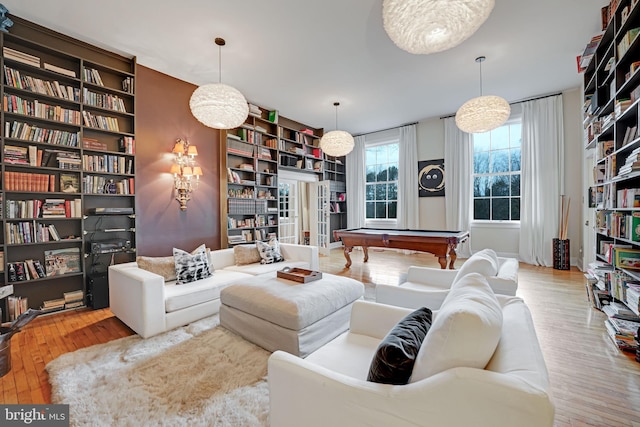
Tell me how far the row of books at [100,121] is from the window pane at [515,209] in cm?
706

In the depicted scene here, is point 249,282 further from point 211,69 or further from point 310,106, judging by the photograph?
point 310,106

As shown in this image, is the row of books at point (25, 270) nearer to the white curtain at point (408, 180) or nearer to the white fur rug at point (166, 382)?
the white fur rug at point (166, 382)

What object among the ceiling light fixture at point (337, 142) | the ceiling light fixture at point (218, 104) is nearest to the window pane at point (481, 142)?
the ceiling light fixture at point (337, 142)

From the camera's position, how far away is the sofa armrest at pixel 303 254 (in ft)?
12.5

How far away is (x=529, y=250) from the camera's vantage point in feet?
16.9

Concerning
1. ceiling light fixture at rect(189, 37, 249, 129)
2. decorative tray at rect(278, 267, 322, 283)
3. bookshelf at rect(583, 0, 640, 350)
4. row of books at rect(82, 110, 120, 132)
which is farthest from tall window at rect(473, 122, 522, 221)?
row of books at rect(82, 110, 120, 132)

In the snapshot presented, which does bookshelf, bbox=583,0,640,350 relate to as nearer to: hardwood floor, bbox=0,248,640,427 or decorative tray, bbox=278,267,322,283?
hardwood floor, bbox=0,248,640,427

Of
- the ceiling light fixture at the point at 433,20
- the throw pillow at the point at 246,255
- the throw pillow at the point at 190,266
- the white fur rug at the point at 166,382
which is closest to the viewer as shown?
the white fur rug at the point at 166,382

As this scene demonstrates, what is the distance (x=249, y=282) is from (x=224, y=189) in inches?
104

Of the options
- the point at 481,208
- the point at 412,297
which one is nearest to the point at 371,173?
the point at 481,208

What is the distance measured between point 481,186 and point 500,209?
617 mm

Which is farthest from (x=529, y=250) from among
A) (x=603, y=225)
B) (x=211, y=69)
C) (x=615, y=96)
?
(x=211, y=69)

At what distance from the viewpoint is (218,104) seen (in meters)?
3.03

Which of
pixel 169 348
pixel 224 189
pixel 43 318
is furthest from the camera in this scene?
pixel 224 189
